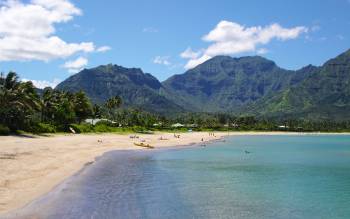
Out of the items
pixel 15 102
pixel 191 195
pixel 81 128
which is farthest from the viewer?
pixel 81 128

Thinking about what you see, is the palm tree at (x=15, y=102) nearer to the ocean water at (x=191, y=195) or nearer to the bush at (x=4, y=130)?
the bush at (x=4, y=130)

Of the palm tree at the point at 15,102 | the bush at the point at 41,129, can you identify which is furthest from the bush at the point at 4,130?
the bush at the point at 41,129

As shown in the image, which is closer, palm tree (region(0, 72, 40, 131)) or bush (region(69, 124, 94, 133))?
palm tree (region(0, 72, 40, 131))

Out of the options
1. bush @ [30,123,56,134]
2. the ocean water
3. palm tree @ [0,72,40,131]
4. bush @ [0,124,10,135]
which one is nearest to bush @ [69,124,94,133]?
bush @ [30,123,56,134]

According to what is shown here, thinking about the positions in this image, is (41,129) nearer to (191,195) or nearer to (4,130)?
(4,130)

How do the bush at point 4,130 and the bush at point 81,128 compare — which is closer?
the bush at point 4,130

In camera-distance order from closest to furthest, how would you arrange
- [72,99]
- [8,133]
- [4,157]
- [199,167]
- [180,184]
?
[180,184]
[4,157]
[199,167]
[8,133]
[72,99]

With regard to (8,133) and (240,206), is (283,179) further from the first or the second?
(8,133)

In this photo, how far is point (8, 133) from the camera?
78750mm

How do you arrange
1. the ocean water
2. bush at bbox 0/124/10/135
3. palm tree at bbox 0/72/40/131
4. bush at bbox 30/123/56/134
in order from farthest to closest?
1. bush at bbox 30/123/56/134
2. palm tree at bbox 0/72/40/131
3. bush at bbox 0/124/10/135
4. the ocean water

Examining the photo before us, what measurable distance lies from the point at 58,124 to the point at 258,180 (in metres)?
79.1

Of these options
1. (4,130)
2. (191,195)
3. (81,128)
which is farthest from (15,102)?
(191,195)

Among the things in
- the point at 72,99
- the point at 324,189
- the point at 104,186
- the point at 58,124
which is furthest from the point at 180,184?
the point at 72,99

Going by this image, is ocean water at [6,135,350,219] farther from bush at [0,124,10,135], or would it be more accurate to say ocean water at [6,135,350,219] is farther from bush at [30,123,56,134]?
bush at [30,123,56,134]
